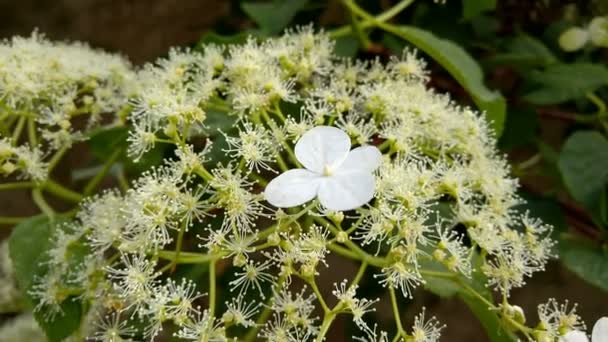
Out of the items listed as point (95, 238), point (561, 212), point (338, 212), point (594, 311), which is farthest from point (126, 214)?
point (594, 311)

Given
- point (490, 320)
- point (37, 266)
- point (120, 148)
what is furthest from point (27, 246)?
point (490, 320)

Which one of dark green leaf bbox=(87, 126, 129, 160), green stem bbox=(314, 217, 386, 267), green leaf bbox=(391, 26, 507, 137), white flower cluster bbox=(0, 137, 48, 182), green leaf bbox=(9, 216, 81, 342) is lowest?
green leaf bbox=(9, 216, 81, 342)

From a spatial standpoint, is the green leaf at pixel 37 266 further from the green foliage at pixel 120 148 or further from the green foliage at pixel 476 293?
the green foliage at pixel 476 293

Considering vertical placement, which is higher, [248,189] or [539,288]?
[539,288]

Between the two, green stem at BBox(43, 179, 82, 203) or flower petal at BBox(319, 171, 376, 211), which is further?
green stem at BBox(43, 179, 82, 203)

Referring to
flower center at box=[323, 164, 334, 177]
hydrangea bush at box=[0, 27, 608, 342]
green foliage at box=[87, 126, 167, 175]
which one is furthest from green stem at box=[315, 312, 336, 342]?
green foliage at box=[87, 126, 167, 175]

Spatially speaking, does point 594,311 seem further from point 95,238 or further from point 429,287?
point 95,238

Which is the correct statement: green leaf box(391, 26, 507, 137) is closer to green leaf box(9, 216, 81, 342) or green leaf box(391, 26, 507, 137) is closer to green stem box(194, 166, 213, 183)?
green stem box(194, 166, 213, 183)
